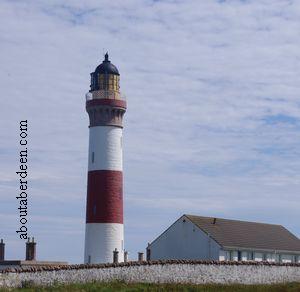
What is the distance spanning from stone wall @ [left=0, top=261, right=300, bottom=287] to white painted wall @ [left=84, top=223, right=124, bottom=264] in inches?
352

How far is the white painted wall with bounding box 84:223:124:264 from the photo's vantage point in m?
49.0

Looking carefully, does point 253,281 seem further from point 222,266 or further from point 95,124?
point 95,124

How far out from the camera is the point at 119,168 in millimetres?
49844

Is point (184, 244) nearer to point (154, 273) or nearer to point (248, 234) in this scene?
point (248, 234)

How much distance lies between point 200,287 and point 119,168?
12.8 metres

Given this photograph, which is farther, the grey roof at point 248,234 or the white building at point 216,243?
the grey roof at point 248,234

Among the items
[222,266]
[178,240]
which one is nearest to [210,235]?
[178,240]

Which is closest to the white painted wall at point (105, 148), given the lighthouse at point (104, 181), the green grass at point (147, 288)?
the lighthouse at point (104, 181)

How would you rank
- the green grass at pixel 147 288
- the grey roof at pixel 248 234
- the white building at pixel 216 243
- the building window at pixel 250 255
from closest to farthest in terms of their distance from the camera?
the green grass at pixel 147 288 → the white building at pixel 216 243 → the grey roof at pixel 248 234 → the building window at pixel 250 255

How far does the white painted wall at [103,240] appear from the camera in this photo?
4900 cm

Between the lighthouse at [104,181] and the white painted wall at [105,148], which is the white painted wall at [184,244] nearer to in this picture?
the lighthouse at [104,181]

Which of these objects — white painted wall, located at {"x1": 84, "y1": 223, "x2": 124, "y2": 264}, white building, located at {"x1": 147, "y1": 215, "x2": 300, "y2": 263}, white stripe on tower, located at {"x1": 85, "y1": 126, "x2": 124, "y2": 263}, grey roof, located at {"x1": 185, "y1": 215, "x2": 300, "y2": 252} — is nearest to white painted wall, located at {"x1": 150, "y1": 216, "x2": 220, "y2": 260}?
white building, located at {"x1": 147, "y1": 215, "x2": 300, "y2": 263}

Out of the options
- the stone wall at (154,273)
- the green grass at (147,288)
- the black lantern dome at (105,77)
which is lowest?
the green grass at (147,288)

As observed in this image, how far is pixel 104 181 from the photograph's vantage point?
4909 cm
